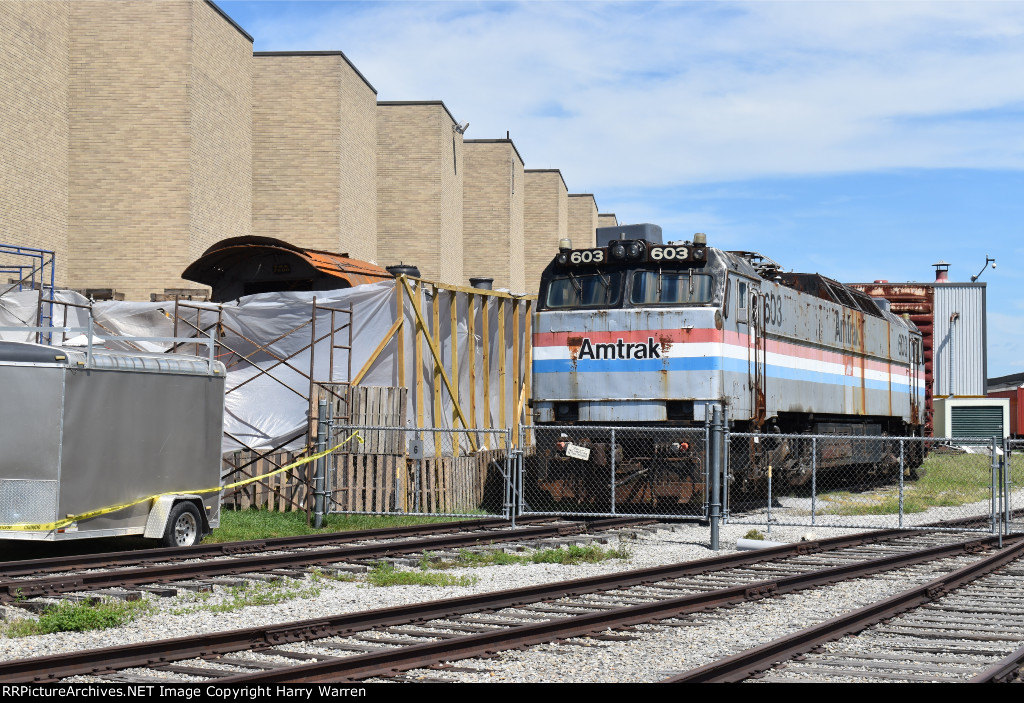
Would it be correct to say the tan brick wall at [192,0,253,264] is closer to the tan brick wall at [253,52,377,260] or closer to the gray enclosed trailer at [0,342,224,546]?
the tan brick wall at [253,52,377,260]

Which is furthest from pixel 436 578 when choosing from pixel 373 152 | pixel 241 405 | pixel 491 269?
pixel 491 269

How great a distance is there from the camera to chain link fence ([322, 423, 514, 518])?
17156 mm

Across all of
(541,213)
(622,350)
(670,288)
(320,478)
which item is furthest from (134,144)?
(541,213)

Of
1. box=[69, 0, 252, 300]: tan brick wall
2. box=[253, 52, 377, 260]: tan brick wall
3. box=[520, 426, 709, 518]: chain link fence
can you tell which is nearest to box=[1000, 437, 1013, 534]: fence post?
box=[520, 426, 709, 518]: chain link fence

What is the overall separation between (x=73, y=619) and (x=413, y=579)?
3.54 m

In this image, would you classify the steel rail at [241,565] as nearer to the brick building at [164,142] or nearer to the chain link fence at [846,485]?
the chain link fence at [846,485]

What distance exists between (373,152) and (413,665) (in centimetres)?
3498

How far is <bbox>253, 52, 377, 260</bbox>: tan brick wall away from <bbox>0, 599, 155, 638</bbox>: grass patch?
2727 cm

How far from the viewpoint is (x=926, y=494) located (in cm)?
2428

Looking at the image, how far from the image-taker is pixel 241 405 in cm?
1977

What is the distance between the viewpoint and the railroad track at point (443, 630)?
22.0 ft

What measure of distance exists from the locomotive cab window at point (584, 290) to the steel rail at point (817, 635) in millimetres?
7392

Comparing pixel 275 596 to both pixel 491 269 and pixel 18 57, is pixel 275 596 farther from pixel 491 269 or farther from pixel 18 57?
pixel 491 269

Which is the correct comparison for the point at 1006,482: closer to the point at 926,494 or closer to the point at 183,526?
the point at 926,494
